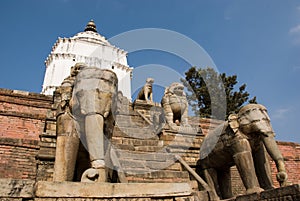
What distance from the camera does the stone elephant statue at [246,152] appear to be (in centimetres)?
480

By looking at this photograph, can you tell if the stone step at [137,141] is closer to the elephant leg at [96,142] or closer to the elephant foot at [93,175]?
the elephant leg at [96,142]

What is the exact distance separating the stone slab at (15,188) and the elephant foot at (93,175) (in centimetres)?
55

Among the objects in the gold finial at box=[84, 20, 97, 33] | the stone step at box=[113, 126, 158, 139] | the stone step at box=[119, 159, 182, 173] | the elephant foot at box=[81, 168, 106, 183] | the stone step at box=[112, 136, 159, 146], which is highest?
the gold finial at box=[84, 20, 97, 33]

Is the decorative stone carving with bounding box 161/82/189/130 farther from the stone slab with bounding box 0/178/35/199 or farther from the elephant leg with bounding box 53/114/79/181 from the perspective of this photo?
the stone slab with bounding box 0/178/35/199

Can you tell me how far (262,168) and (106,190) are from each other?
131 inches

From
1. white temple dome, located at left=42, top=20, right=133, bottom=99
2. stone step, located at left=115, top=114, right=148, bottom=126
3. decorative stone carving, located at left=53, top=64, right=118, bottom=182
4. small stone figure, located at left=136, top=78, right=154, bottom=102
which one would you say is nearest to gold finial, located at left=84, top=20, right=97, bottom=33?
white temple dome, located at left=42, top=20, right=133, bottom=99

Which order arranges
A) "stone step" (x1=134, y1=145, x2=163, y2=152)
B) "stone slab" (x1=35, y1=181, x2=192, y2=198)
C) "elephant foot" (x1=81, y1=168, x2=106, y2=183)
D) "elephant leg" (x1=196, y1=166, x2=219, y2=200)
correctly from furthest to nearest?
"stone step" (x1=134, y1=145, x2=163, y2=152), "elephant leg" (x1=196, y1=166, x2=219, y2=200), "elephant foot" (x1=81, y1=168, x2=106, y2=183), "stone slab" (x1=35, y1=181, x2=192, y2=198)

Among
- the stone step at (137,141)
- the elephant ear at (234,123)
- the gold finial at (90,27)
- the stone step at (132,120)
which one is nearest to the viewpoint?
the elephant ear at (234,123)

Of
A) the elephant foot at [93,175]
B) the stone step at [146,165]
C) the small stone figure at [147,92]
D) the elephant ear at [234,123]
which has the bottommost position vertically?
the elephant foot at [93,175]

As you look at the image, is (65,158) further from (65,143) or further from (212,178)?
(212,178)

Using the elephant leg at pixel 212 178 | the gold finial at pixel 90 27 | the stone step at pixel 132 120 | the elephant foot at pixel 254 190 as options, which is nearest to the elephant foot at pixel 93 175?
the elephant foot at pixel 254 190

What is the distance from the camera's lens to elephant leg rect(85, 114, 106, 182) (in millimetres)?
3213

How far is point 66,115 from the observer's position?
12.0 feet

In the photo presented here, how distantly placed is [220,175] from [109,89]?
10.9 ft
